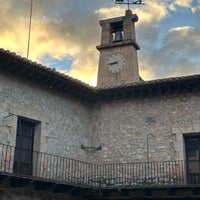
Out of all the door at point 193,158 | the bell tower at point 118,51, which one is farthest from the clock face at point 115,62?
the door at point 193,158

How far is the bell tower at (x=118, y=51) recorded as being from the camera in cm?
2261

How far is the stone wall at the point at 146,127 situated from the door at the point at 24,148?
3.16m

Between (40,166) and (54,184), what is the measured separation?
1192mm

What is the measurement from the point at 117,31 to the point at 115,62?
1.83 metres

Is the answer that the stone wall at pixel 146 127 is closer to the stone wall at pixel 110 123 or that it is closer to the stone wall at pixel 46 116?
the stone wall at pixel 110 123

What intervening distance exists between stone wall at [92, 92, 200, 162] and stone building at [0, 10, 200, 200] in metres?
0.04

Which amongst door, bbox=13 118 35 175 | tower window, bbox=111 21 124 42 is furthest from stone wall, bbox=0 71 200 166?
tower window, bbox=111 21 124 42

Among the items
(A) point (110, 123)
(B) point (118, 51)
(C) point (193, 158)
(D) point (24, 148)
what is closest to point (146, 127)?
(A) point (110, 123)

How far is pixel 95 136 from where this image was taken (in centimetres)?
1788

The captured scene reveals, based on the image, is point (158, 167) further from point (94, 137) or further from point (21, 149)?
point (21, 149)

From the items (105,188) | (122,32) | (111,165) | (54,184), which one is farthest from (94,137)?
(122,32)

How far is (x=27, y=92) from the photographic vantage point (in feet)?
51.1

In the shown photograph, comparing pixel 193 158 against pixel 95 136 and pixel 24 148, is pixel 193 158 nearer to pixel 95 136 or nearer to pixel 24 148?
pixel 95 136

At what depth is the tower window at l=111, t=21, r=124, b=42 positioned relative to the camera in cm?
2334
